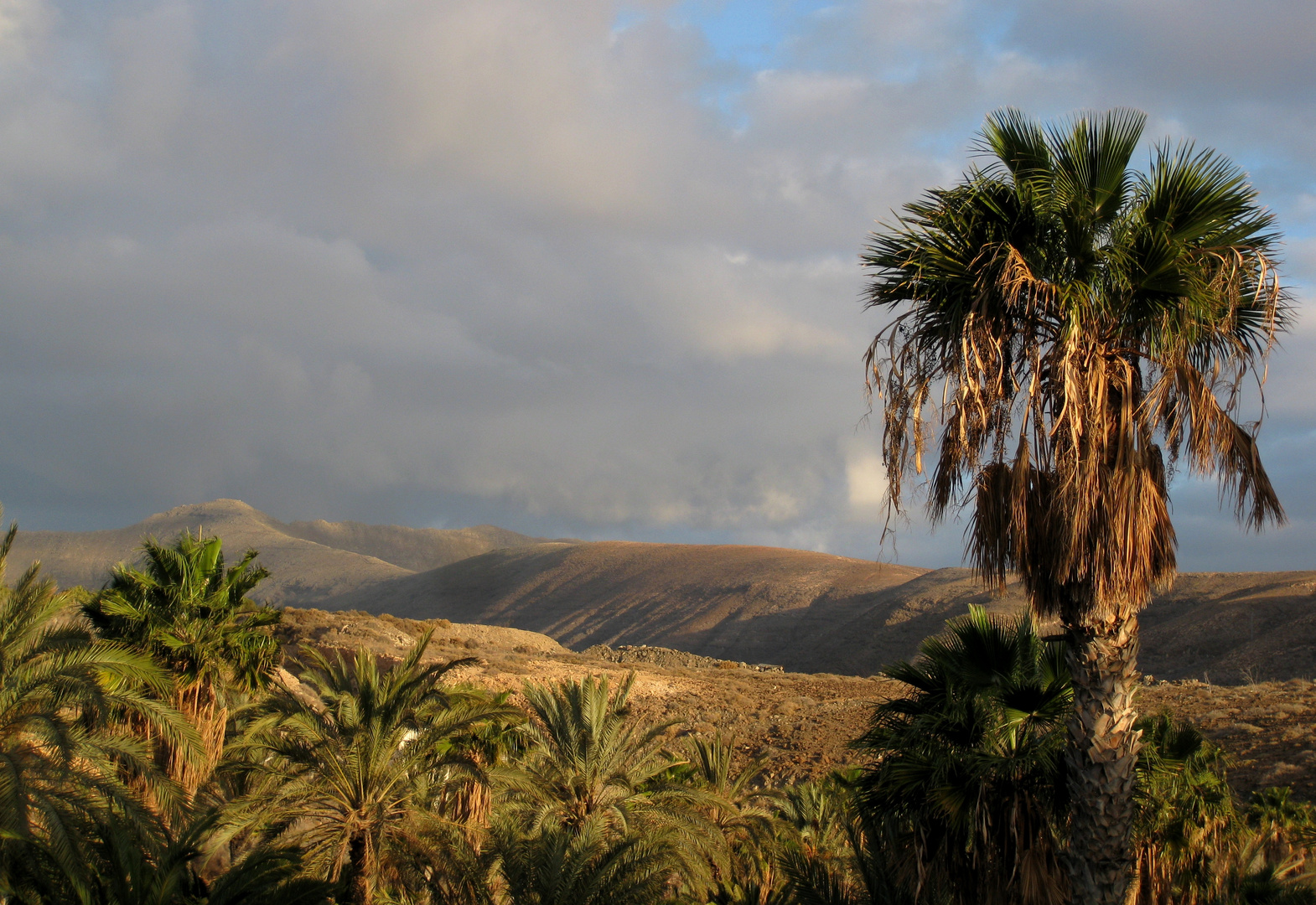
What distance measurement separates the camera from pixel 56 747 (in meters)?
14.1

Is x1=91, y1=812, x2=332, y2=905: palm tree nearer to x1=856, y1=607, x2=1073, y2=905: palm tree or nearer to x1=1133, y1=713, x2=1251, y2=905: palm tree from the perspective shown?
x1=856, y1=607, x2=1073, y2=905: palm tree

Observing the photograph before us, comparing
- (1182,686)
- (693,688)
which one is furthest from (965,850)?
(693,688)

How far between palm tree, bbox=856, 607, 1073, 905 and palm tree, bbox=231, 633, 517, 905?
8921 millimetres

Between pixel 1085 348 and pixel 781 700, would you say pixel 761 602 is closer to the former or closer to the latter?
pixel 781 700

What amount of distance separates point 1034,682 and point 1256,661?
57735 mm

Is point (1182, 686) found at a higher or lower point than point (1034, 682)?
lower

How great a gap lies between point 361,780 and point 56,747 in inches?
188

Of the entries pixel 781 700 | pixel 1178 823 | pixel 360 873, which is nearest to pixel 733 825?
pixel 360 873

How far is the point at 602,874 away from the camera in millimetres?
14562

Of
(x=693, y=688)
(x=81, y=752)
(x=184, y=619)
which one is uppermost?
(x=184, y=619)

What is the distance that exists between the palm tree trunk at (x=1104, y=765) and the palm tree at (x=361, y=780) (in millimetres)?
11147

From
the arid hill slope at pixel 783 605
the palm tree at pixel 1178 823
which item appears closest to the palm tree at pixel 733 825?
the palm tree at pixel 1178 823

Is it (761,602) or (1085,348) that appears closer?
(1085,348)

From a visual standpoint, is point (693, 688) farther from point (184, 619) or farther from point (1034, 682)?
point (1034, 682)
